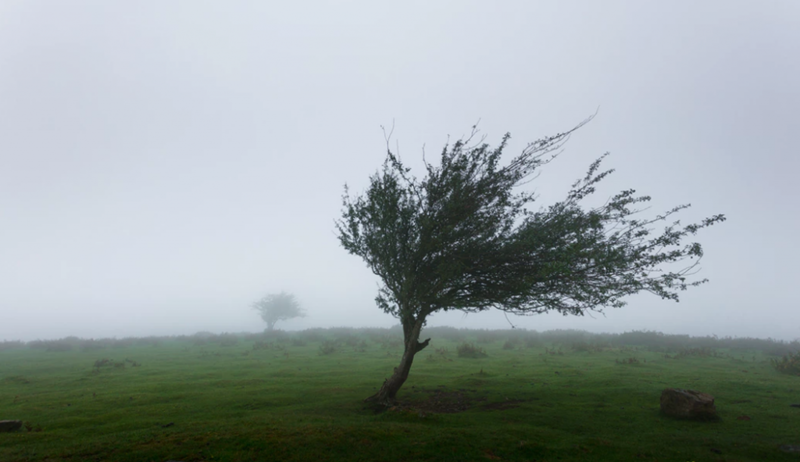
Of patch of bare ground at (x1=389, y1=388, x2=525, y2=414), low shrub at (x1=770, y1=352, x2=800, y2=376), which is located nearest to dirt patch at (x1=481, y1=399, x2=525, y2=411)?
patch of bare ground at (x1=389, y1=388, x2=525, y2=414)

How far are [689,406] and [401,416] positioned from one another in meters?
12.2

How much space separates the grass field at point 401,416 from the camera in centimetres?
1165

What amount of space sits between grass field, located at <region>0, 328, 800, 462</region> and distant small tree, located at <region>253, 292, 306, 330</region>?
7883 centimetres

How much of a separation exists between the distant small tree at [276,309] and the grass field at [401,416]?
7883cm

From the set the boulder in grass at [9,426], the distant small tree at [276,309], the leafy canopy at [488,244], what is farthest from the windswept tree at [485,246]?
the distant small tree at [276,309]

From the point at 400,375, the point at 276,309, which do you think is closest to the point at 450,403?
the point at 400,375

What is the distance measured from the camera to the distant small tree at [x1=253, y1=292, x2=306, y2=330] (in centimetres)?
10850

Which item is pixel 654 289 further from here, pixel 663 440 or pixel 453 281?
pixel 453 281

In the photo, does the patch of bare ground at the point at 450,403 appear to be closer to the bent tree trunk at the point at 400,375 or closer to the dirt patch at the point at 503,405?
the dirt patch at the point at 503,405

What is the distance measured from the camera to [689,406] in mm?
15250

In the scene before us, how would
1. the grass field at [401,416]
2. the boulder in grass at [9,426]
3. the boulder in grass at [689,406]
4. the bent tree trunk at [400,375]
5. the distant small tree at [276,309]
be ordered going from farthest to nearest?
the distant small tree at [276,309] < the bent tree trunk at [400,375] < the boulder in grass at [689,406] < the boulder in grass at [9,426] < the grass field at [401,416]

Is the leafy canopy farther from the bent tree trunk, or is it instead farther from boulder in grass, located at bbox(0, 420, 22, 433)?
boulder in grass, located at bbox(0, 420, 22, 433)

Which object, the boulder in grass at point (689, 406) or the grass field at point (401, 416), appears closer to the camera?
the grass field at point (401, 416)

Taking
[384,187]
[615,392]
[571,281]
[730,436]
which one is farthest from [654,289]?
[384,187]
